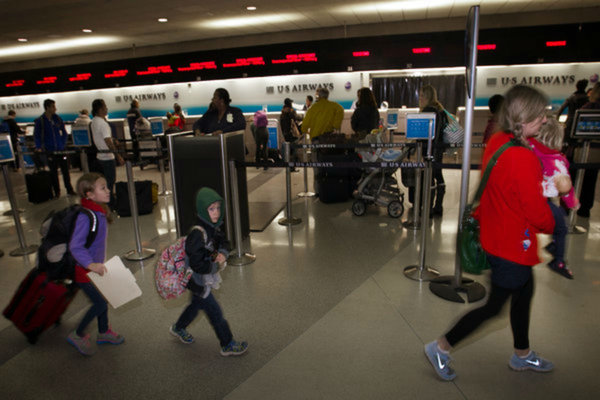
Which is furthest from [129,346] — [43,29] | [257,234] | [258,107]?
[258,107]

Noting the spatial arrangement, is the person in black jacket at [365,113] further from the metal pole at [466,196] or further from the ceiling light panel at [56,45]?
the ceiling light panel at [56,45]

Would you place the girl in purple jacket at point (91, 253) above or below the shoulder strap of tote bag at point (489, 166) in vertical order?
below

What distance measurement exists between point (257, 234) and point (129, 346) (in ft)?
7.93

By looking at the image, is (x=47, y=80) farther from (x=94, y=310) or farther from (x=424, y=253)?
(x=424, y=253)

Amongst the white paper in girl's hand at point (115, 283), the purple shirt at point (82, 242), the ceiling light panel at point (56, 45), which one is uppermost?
the ceiling light panel at point (56, 45)

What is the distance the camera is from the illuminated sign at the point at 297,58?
35.7ft

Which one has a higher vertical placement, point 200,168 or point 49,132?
point 49,132

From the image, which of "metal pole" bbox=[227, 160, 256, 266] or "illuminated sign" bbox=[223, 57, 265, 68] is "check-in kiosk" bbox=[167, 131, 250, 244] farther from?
"illuminated sign" bbox=[223, 57, 265, 68]

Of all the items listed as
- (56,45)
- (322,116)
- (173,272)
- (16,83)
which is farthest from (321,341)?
(16,83)

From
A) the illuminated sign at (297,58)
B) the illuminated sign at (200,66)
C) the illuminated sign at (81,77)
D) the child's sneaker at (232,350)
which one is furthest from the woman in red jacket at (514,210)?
the illuminated sign at (81,77)

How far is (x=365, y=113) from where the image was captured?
633cm

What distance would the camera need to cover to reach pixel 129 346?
9.11 ft

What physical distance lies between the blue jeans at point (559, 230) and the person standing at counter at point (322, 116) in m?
4.46

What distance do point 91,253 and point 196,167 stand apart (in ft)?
6.33
